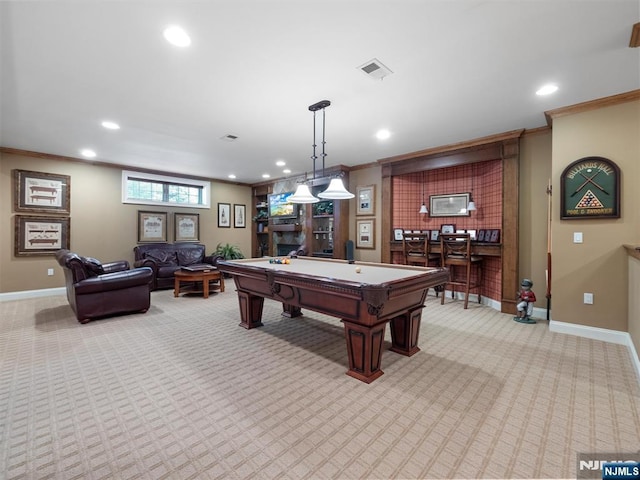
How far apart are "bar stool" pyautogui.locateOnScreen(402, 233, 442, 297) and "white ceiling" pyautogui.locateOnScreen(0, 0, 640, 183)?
65.9 inches

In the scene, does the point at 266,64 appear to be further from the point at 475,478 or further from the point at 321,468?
the point at 475,478

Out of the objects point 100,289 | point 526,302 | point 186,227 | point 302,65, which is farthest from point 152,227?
point 526,302

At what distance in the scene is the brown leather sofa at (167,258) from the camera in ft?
19.4

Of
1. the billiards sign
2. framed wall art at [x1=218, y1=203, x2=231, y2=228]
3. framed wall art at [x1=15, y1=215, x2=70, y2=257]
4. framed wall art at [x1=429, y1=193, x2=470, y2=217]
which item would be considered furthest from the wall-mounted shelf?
the billiards sign

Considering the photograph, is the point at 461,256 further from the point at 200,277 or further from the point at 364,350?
the point at 200,277

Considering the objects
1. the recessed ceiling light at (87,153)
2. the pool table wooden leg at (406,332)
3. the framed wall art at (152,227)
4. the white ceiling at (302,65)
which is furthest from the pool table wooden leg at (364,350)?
the framed wall art at (152,227)

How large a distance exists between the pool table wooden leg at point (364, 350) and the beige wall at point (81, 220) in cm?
606

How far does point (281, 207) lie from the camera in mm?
7711

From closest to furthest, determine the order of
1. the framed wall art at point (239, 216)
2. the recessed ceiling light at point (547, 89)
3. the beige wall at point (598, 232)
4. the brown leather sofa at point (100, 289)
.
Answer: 1. the recessed ceiling light at point (547, 89)
2. the beige wall at point (598, 232)
3. the brown leather sofa at point (100, 289)
4. the framed wall art at point (239, 216)

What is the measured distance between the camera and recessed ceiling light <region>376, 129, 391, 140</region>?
162 inches

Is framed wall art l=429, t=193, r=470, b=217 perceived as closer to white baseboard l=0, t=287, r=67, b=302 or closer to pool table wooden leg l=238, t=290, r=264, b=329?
pool table wooden leg l=238, t=290, r=264, b=329

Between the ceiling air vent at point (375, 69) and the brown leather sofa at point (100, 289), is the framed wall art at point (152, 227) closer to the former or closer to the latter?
the brown leather sofa at point (100, 289)

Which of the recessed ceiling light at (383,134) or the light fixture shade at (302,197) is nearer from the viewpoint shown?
the light fixture shade at (302,197)

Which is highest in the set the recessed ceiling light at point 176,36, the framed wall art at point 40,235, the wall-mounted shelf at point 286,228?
the recessed ceiling light at point 176,36
